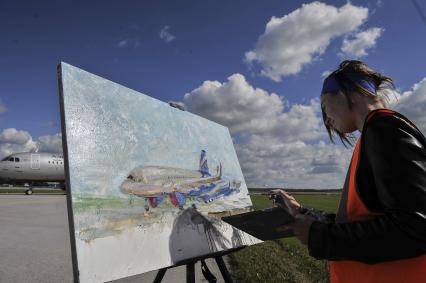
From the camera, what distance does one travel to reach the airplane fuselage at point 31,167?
1185 inches

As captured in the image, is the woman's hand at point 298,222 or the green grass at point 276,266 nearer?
the woman's hand at point 298,222

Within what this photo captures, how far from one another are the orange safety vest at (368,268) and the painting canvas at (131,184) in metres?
1.36

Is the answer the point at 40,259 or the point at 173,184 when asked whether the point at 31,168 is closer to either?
the point at 40,259

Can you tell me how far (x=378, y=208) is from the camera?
1.28m

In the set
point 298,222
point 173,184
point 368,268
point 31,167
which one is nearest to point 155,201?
point 173,184

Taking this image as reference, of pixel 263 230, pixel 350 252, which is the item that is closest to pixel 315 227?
pixel 350 252

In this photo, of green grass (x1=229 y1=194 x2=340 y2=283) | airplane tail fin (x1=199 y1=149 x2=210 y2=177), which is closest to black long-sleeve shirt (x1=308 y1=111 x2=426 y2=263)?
airplane tail fin (x1=199 y1=149 x2=210 y2=177)

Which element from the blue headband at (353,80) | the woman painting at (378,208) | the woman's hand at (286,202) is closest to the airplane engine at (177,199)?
the woman's hand at (286,202)

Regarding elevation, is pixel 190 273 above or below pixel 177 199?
below

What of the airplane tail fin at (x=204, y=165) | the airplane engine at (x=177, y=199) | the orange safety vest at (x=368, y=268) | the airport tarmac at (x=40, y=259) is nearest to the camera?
the orange safety vest at (x=368, y=268)

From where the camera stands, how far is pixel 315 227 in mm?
1391

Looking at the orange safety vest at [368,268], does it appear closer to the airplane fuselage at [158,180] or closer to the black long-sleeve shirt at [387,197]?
the black long-sleeve shirt at [387,197]

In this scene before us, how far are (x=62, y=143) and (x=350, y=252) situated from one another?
1.64m

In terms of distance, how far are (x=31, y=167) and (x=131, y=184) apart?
1268 inches
